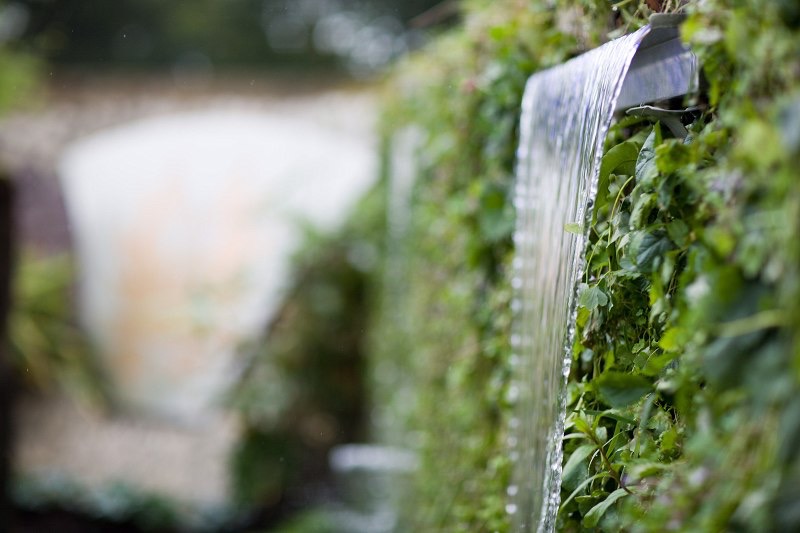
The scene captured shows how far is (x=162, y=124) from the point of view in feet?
26.8

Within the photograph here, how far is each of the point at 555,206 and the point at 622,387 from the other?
16.7 inches

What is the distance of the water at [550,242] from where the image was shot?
1.12 meters

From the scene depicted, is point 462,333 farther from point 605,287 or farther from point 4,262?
point 4,262

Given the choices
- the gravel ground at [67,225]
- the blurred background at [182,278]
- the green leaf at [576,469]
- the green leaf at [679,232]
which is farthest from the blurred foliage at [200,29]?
the green leaf at [679,232]

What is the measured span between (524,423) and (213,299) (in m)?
5.88

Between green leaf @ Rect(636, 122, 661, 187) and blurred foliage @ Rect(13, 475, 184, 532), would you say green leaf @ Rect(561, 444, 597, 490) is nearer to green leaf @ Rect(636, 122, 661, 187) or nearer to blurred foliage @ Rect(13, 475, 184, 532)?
green leaf @ Rect(636, 122, 661, 187)

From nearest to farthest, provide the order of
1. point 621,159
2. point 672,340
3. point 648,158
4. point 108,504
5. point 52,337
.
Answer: point 672,340, point 648,158, point 621,159, point 108,504, point 52,337

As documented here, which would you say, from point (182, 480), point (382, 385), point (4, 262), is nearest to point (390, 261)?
point (382, 385)

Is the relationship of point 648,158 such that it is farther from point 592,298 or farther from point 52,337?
point 52,337

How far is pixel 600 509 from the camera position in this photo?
3.36ft

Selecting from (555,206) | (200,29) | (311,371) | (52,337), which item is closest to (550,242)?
(555,206)

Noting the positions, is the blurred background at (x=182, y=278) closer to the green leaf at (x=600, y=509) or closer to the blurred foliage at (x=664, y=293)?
the blurred foliage at (x=664, y=293)

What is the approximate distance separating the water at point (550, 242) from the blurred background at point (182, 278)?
3188 millimetres

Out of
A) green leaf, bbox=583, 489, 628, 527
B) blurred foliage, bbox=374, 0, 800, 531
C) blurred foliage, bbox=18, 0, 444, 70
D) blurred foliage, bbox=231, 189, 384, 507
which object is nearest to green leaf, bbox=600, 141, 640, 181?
blurred foliage, bbox=374, 0, 800, 531
